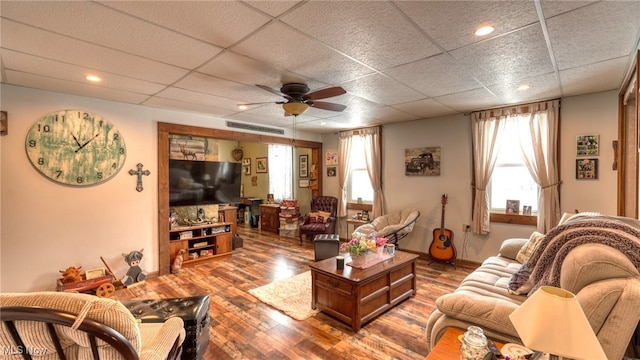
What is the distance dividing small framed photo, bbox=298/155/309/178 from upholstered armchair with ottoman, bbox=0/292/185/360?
6164 millimetres

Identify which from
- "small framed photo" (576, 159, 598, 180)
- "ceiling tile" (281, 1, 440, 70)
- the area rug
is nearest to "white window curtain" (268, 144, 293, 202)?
the area rug

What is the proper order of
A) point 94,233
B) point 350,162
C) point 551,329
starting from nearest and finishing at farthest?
point 551,329 → point 94,233 → point 350,162

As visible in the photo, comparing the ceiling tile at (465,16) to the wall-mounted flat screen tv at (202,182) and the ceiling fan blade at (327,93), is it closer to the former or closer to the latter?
the ceiling fan blade at (327,93)

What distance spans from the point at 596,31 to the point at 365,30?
164 centimetres

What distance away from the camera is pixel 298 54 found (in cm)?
227

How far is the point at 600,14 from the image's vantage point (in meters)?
1.73

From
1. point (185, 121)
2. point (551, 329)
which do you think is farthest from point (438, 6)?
point (185, 121)

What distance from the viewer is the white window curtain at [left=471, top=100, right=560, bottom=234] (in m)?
3.68

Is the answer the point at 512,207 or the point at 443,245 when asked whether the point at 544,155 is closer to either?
the point at 512,207

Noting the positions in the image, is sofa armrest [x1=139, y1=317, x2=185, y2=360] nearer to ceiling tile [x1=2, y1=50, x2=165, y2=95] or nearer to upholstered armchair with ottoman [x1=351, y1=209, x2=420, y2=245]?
ceiling tile [x1=2, y1=50, x2=165, y2=95]

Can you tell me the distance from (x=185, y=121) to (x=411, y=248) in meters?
4.56

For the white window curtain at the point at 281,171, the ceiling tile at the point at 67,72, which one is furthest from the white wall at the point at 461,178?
the ceiling tile at the point at 67,72

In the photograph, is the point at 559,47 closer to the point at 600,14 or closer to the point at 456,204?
the point at 600,14

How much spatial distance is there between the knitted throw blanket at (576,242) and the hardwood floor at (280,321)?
1.16 m
